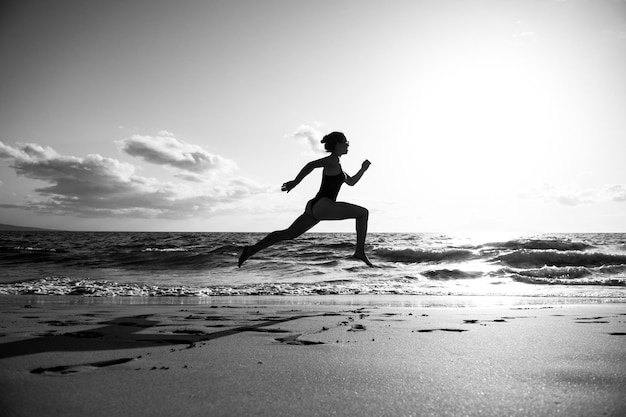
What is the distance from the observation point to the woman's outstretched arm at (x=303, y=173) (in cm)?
505

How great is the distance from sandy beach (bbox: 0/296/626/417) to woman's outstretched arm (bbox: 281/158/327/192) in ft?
5.59

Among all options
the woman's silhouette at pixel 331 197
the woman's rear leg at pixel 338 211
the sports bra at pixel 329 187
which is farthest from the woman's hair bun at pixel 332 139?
the woman's rear leg at pixel 338 211

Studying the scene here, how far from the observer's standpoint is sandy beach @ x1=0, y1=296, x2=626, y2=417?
1669 millimetres

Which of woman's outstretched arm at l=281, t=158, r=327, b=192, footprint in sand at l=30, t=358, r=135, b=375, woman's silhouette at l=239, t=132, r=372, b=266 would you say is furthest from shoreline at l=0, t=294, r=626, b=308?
footprint in sand at l=30, t=358, r=135, b=375

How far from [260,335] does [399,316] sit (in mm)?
1925

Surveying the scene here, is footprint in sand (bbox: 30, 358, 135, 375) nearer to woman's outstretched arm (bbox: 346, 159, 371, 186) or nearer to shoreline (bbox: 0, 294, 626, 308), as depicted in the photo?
woman's outstretched arm (bbox: 346, 159, 371, 186)

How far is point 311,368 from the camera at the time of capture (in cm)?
227

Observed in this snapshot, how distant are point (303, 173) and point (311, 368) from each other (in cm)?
318

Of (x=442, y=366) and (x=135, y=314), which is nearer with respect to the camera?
(x=442, y=366)

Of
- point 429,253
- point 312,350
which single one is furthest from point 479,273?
point 312,350

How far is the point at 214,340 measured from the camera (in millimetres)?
3102

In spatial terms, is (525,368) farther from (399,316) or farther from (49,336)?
(49,336)

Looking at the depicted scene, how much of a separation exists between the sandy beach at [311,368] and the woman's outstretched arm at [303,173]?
5.59 ft

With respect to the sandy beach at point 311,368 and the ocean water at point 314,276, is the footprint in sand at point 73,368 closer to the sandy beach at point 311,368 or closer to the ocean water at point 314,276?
the sandy beach at point 311,368
